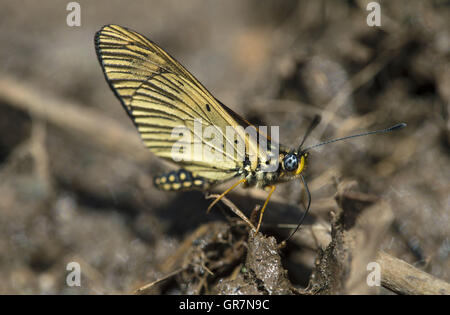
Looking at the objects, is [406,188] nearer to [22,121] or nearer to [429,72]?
[429,72]

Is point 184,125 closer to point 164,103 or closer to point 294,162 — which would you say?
point 164,103

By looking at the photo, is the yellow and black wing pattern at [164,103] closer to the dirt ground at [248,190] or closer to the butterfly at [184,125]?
the butterfly at [184,125]

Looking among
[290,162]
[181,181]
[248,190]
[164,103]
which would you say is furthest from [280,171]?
[164,103]

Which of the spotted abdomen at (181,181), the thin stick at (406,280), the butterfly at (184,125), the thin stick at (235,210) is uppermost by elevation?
the butterfly at (184,125)

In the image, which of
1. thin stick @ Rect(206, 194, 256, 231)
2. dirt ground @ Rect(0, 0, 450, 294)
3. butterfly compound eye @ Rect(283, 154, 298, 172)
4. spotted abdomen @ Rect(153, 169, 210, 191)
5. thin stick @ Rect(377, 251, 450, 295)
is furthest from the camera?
spotted abdomen @ Rect(153, 169, 210, 191)

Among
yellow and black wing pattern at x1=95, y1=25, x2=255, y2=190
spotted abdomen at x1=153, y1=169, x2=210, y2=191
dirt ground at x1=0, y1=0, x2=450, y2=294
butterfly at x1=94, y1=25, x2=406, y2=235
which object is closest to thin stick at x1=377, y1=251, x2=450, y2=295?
dirt ground at x1=0, y1=0, x2=450, y2=294

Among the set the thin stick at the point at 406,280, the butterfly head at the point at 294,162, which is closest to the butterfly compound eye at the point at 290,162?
the butterfly head at the point at 294,162

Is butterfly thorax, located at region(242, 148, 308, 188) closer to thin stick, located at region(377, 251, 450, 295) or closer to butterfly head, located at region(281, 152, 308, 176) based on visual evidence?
butterfly head, located at region(281, 152, 308, 176)

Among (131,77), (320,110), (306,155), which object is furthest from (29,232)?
(320,110)
